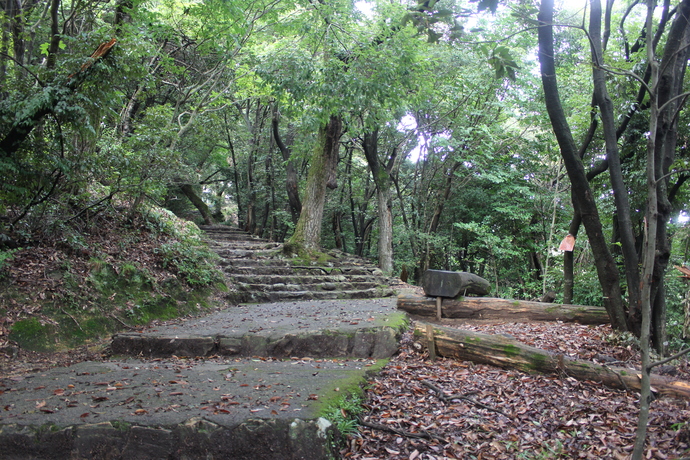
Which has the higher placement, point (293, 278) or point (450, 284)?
point (450, 284)

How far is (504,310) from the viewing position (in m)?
6.07

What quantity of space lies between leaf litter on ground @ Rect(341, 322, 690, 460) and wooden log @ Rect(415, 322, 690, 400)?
0.08 metres

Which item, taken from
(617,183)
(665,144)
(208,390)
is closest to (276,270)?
(208,390)

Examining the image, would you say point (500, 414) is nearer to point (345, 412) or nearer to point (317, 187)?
point (345, 412)

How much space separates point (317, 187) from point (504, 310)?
19.3 feet

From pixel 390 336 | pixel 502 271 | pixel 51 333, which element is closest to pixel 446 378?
pixel 390 336

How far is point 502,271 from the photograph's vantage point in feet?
45.7

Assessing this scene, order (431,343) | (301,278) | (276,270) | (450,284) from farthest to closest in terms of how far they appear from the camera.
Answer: (276,270) < (301,278) < (450,284) < (431,343)

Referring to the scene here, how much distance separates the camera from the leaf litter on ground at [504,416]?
2.75 m

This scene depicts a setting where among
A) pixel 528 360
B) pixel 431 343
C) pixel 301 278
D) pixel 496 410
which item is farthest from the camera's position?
pixel 301 278

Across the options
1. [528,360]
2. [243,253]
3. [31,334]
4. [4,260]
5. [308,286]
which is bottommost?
[31,334]

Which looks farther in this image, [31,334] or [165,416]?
[31,334]

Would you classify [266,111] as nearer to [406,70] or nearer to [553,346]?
[406,70]

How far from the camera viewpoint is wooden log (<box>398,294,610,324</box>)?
5.62m
